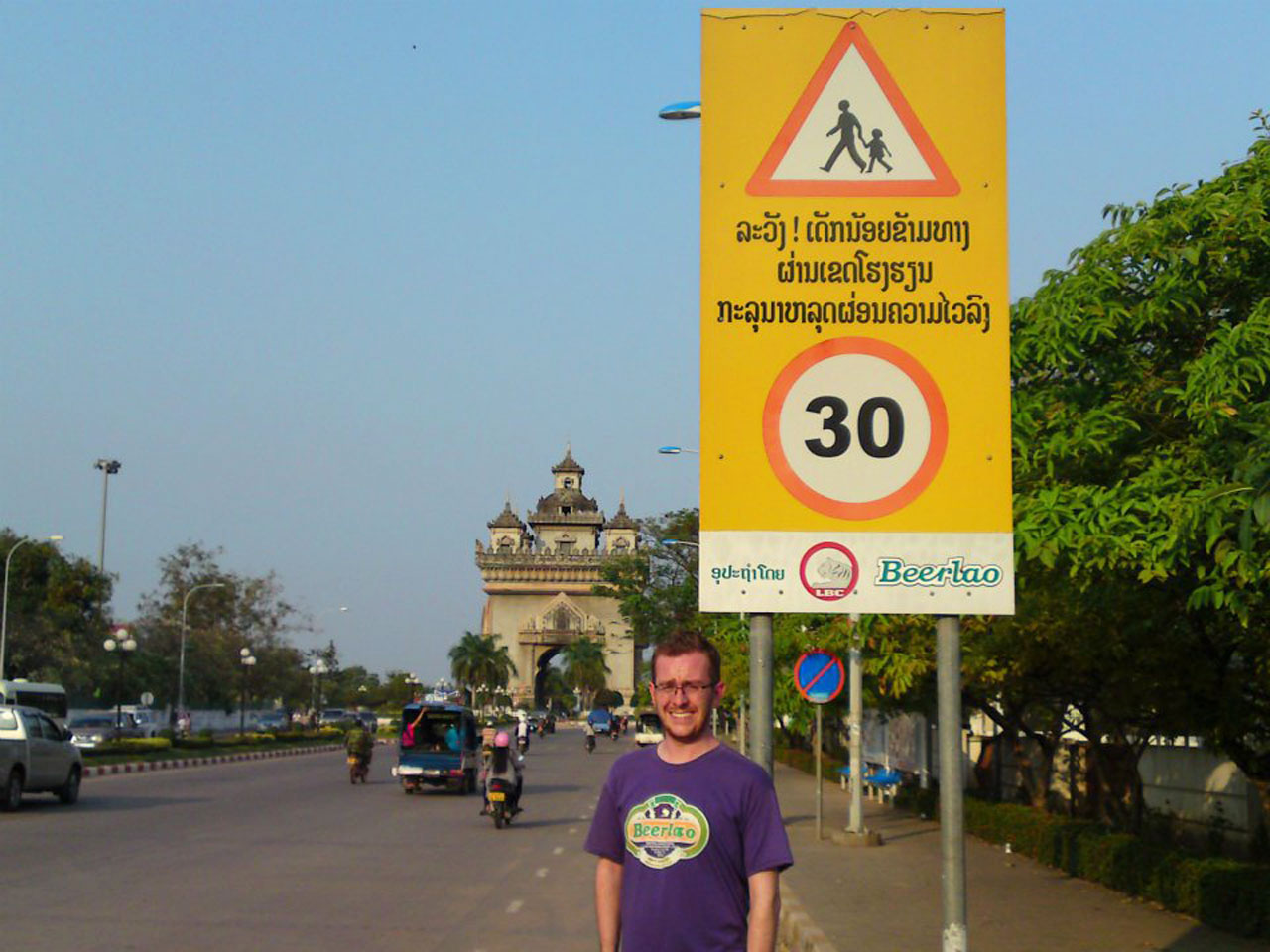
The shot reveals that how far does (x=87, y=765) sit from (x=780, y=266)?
40.7m

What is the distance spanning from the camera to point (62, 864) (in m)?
17.2

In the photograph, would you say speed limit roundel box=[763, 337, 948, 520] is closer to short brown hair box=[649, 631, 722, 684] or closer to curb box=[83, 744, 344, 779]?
short brown hair box=[649, 631, 722, 684]

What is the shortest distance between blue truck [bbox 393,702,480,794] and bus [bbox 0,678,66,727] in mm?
12156

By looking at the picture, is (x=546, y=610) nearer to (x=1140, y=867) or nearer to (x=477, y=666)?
(x=477, y=666)

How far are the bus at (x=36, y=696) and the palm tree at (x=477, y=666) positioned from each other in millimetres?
77031

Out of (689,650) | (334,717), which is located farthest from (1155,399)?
(334,717)

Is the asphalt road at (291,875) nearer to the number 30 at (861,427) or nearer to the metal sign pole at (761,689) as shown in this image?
the metal sign pole at (761,689)

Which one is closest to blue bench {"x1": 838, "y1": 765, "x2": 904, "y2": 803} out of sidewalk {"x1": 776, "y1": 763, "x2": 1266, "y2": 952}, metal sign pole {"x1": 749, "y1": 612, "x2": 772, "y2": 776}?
sidewalk {"x1": 776, "y1": 763, "x2": 1266, "y2": 952}

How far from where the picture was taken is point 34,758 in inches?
1040

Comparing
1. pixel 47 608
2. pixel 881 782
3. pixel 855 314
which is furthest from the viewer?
pixel 47 608

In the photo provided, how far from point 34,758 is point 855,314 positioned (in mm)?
23762

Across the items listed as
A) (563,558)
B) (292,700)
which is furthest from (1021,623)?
(563,558)

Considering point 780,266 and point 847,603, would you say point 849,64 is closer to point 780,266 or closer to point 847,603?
point 780,266

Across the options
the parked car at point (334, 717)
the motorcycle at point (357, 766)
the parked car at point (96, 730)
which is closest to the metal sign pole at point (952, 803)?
the motorcycle at point (357, 766)
